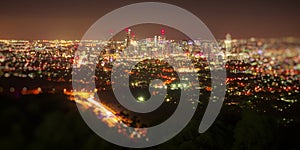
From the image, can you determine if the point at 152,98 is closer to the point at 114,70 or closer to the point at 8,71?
the point at 114,70

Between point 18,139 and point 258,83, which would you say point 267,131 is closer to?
point 18,139

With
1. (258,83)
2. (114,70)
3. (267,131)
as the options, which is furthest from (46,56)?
(258,83)

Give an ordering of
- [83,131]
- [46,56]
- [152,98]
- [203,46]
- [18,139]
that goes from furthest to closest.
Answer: [203,46] → [152,98] → [46,56] → [83,131] → [18,139]

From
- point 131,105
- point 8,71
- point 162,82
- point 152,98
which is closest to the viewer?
point 8,71

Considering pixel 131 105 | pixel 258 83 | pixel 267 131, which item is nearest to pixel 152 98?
pixel 131 105

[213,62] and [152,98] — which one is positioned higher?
[213,62]

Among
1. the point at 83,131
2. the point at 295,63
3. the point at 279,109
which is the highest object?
the point at 295,63

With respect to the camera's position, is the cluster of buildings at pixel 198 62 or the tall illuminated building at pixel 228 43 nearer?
the cluster of buildings at pixel 198 62

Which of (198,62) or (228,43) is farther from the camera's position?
(198,62)

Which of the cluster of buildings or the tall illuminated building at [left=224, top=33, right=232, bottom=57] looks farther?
the tall illuminated building at [left=224, top=33, right=232, bottom=57]

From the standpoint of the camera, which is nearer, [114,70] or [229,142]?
[229,142]
